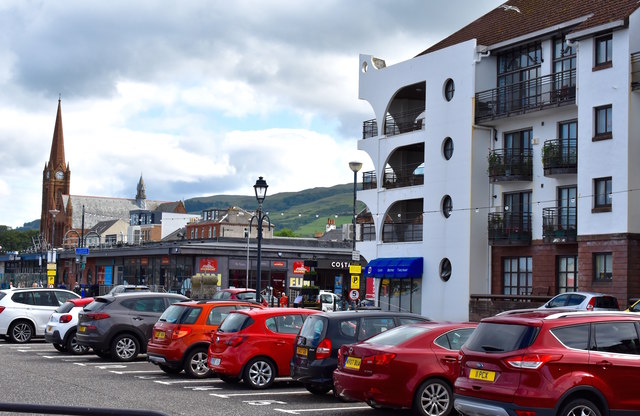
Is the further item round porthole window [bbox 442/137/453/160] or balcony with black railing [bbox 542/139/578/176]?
round porthole window [bbox 442/137/453/160]

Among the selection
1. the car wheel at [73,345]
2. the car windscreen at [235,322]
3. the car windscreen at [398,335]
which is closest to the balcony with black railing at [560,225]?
the car wheel at [73,345]

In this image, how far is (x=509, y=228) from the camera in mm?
39875

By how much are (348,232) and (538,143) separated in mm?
56736

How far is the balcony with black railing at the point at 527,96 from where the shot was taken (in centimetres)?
3738

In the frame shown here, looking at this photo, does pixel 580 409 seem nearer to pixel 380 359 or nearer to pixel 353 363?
pixel 380 359

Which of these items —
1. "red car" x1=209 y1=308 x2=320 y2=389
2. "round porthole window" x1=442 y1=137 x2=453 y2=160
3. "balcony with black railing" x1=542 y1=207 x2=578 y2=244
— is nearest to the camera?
"red car" x1=209 y1=308 x2=320 y2=389

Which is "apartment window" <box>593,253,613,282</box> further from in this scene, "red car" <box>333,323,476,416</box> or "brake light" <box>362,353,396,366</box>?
"brake light" <box>362,353,396,366</box>

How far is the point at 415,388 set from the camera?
13305mm

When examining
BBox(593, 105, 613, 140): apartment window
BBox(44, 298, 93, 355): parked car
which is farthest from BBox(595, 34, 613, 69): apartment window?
BBox(44, 298, 93, 355): parked car

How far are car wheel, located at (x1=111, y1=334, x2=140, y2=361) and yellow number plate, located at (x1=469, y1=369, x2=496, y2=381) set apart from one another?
13.4m

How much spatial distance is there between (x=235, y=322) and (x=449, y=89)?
28.3m

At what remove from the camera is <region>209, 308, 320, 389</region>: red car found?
57.1 ft

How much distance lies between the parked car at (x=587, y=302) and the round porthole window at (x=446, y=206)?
1484 centimetres

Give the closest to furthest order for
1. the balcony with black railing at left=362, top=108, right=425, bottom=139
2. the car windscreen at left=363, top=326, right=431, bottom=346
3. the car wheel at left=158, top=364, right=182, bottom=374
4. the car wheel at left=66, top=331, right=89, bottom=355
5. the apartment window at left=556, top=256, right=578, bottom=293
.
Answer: the car windscreen at left=363, top=326, right=431, bottom=346, the car wheel at left=158, top=364, right=182, bottom=374, the car wheel at left=66, top=331, right=89, bottom=355, the apartment window at left=556, top=256, right=578, bottom=293, the balcony with black railing at left=362, top=108, right=425, bottom=139
